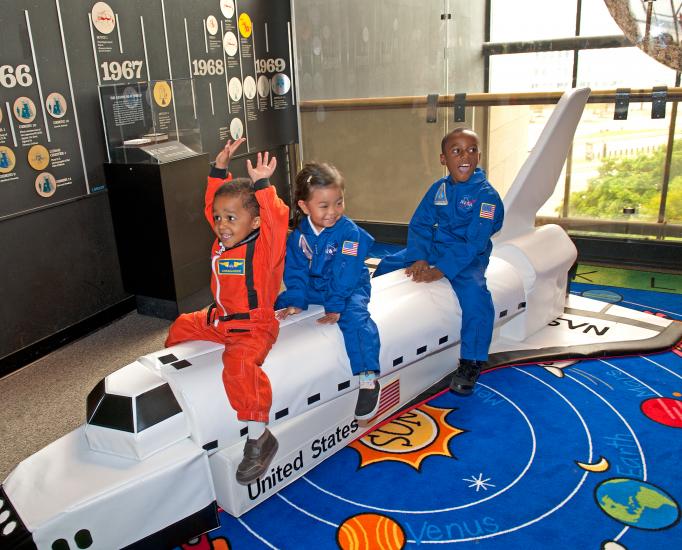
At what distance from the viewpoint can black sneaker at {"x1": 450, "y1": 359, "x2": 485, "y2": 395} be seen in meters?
3.04

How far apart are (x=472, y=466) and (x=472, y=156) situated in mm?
1509

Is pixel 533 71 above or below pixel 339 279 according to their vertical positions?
above

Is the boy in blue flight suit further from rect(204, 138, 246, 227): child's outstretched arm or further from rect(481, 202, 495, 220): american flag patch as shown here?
rect(204, 138, 246, 227): child's outstretched arm

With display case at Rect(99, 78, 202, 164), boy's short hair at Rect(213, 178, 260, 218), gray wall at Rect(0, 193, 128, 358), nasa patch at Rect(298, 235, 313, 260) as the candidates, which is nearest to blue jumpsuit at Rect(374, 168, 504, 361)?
nasa patch at Rect(298, 235, 313, 260)

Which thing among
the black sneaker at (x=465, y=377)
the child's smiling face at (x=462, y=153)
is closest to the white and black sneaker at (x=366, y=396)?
the black sneaker at (x=465, y=377)

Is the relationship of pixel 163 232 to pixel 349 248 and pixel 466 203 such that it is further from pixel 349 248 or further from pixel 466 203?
pixel 466 203

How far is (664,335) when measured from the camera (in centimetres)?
354

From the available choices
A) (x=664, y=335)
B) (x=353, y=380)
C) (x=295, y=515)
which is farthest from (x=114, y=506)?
(x=664, y=335)

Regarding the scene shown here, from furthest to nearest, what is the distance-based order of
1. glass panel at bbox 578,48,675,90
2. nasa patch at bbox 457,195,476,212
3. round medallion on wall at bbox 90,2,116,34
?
glass panel at bbox 578,48,675,90, round medallion on wall at bbox 90,2,116,34, nasa patch at bbox 457,195,476,212

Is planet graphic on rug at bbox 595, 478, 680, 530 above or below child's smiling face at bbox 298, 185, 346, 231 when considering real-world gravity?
below

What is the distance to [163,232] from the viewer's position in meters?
4.05

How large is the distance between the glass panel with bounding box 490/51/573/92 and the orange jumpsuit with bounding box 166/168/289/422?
3467 mm

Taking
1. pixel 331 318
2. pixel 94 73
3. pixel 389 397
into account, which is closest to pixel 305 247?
pixel 331 318

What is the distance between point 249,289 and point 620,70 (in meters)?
3.83
